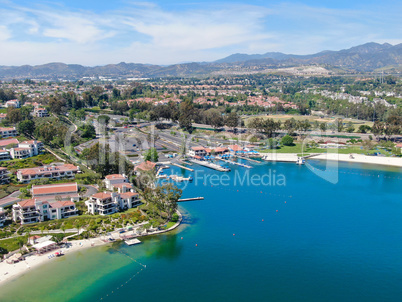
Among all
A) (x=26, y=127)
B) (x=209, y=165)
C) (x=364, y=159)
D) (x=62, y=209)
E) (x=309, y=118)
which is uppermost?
(x=26, y=127)

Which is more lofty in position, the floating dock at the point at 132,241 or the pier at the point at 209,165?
the pier at the point at 209,165

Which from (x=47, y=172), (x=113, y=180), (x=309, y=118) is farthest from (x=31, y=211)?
(x=309, y=118)

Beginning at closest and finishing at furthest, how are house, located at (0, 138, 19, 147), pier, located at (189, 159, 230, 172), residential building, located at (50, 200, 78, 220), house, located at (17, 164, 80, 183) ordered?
1. residential building, located at (50, 200, 78, 220)
2. house, located at (17, 164, 80, 183)
3. pier, located at (189, 159, 230, 172)
4. house, located at (0, 138, 19, 147)

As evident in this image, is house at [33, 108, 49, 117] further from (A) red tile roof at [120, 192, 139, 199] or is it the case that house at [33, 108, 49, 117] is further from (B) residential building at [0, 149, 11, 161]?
(A) red tile roof at [120, 192, 139, 199]

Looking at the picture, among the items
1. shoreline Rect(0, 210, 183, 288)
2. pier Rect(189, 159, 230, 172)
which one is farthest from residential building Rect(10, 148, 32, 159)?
shoreline Rect(0, 210, 183, 288)

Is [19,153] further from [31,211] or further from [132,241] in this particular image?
[132,241]

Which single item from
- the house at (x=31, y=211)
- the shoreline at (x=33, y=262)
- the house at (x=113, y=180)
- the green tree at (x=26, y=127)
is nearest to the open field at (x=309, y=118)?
the green tree at (x=26, y=127)

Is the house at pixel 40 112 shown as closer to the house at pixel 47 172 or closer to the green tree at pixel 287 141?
the house at pixel 47 172
